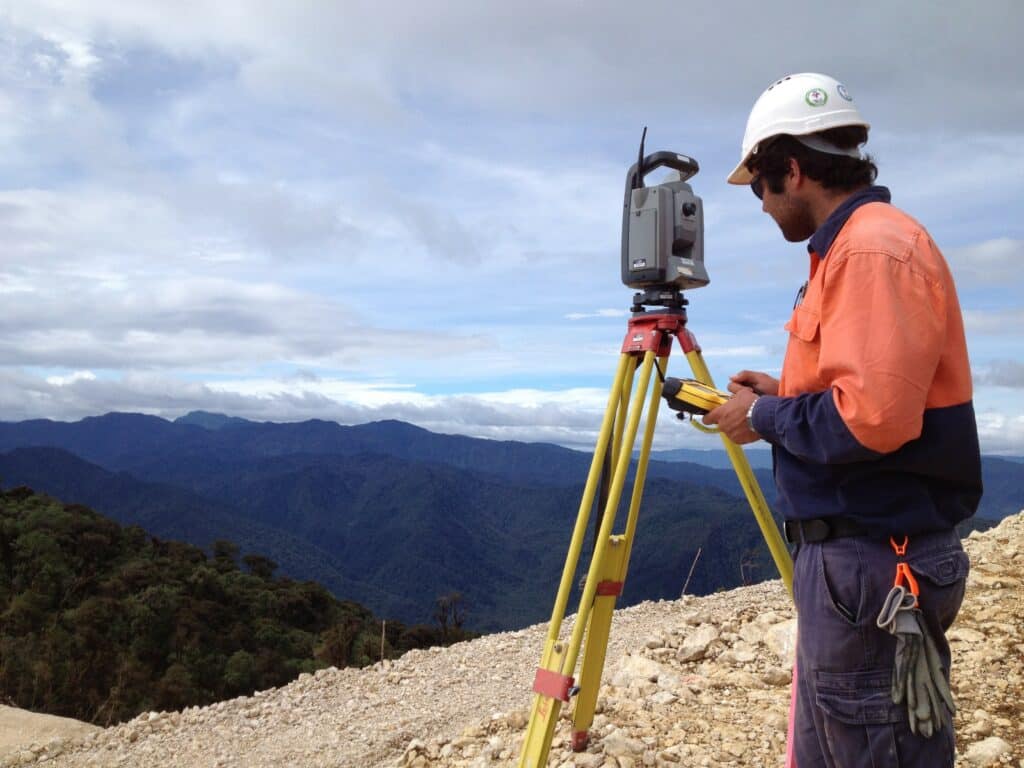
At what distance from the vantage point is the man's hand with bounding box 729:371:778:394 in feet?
7.26

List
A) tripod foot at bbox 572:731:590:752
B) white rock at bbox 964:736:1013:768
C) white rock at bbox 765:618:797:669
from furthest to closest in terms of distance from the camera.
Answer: white rock at bbox 765:618:797:669, tripod foot at bbox 572:731:590:752, white rock at bbox 964:736:1013:768

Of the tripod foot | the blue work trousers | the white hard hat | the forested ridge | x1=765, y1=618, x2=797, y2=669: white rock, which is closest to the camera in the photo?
the blue work trousers

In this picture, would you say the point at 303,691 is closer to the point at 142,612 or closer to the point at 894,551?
the point at 894,551

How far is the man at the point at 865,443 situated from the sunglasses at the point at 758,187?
8 cm

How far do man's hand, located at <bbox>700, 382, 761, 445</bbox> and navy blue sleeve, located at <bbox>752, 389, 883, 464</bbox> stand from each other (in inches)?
4.0

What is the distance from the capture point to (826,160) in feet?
6.32

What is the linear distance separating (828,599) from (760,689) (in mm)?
2654

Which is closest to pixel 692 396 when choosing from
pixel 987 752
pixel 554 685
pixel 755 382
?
pixel 755 382

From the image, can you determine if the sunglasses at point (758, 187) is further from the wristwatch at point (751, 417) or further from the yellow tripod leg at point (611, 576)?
the yellow tripod leg at point (611, 576)

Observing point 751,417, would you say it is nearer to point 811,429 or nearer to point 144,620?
point 811,429

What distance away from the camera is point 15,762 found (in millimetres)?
6180

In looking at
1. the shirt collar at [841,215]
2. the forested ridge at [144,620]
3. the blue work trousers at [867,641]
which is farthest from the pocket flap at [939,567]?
the forested ridge at [144,620]

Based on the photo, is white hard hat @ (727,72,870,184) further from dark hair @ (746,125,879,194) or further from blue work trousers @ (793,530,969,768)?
blue work trousers @ (793,530,969,768)

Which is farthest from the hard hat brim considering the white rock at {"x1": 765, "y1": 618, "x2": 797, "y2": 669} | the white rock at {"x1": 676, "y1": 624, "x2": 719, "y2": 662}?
the white rock at {"x1": 676, "y1": 624, "x2": 719, "y2": 662}
